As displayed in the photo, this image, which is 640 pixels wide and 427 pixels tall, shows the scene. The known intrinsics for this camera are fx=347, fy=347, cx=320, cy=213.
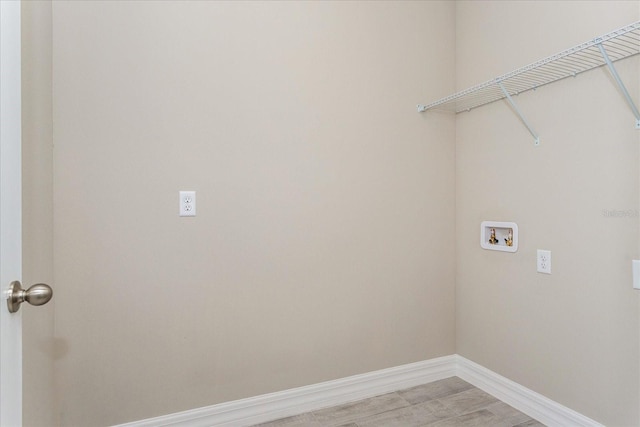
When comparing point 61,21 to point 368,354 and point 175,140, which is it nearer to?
point 175,140

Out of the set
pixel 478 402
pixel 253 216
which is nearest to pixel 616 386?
pixel 478 402

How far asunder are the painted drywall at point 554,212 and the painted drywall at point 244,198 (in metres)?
0.19

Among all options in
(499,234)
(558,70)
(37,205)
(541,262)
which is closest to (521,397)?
(541,262)

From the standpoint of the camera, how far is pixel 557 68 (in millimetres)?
1609

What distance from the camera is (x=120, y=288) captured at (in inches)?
60.4

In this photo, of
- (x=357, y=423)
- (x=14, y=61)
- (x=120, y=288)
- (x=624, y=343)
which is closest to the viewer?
(x=14, y=61)

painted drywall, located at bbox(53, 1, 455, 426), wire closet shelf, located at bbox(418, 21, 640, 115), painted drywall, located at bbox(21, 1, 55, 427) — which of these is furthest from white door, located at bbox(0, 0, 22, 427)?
wire closet shelf, located at bbox(418, 21, 640, 115)

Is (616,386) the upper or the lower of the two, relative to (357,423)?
upper

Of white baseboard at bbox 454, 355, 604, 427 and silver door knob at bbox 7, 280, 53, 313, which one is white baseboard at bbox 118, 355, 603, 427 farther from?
silver door knob at bbox 7, 280, 53, 313

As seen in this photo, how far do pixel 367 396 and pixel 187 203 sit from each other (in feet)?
4.78

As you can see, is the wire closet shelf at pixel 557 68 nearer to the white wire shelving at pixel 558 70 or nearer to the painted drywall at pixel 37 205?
the white wire shelving at pixel 558 70

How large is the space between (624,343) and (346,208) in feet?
4.42

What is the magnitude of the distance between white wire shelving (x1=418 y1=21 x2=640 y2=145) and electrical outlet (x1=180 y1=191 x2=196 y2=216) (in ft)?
4.71

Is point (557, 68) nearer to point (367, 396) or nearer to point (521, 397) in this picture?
point (521, 397)
